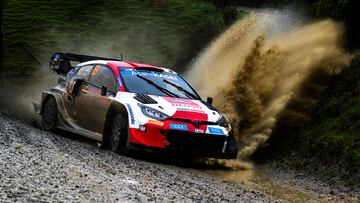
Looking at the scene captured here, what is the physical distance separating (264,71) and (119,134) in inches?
173

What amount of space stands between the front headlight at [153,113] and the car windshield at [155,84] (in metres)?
0.75

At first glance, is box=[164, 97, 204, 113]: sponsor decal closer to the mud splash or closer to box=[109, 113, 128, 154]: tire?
box=[109, 113, 128, 154]: tire

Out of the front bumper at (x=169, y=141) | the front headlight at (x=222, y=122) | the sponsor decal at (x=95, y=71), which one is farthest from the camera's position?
the sponsor decal at (x=95, y=71)

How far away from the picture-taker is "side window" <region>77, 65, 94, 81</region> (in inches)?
507

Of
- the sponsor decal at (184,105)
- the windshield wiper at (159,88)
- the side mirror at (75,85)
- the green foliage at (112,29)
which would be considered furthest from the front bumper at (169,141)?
the green foliage at (112,29)

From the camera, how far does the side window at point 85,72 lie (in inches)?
507

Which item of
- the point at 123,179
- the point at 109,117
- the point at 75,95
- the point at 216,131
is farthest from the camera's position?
the point at 75,95

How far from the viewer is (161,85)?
12.0m

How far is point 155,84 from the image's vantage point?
11992 millimetres

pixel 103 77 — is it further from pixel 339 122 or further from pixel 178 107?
pixel 339 122

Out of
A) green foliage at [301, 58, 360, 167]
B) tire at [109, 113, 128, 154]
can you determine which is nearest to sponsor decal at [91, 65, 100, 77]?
tire at [109, 113, 128, 154]

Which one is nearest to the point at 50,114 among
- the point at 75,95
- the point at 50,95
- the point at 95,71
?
the point at 50,95

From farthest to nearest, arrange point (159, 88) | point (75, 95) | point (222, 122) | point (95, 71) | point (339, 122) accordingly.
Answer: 1. point (75, 95)
2. point (95, 71)
3. point (339, 122)
4. point (159, 88)
5. point (222, 122)

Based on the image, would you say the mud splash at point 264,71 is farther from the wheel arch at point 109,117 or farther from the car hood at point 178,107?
the wheel arch at point 109,117
